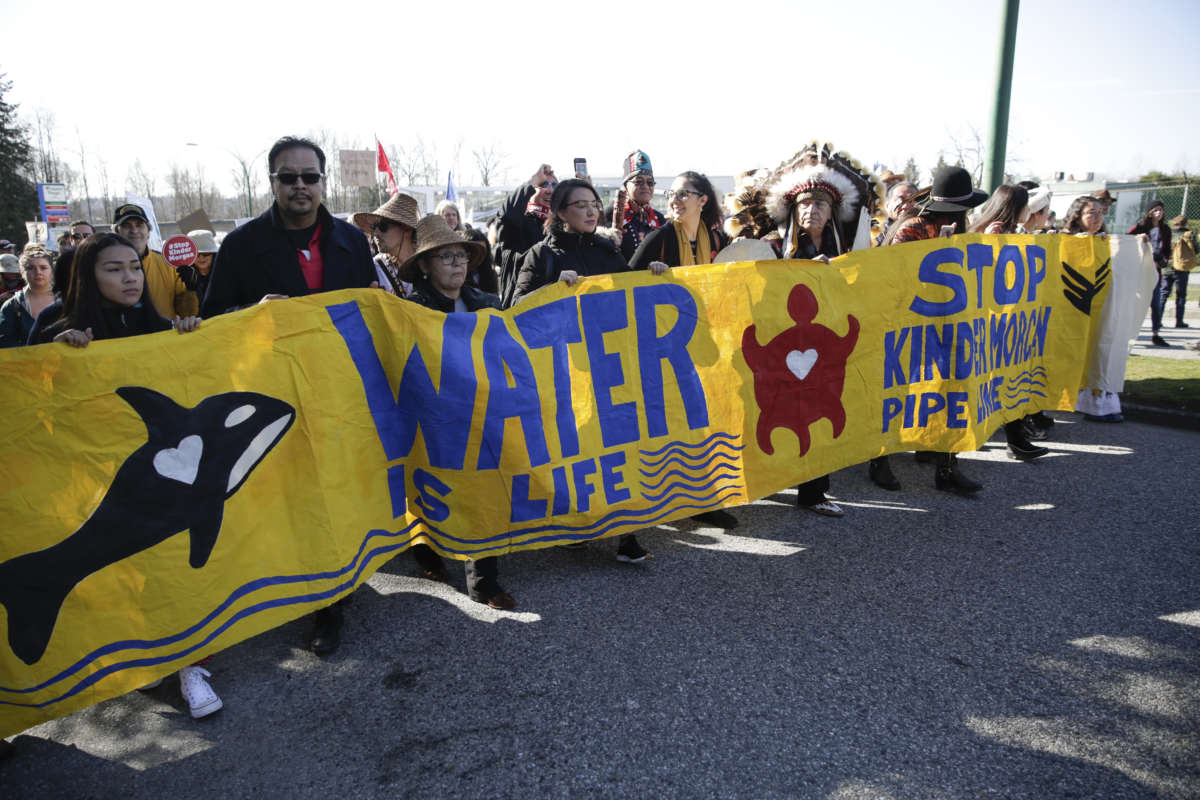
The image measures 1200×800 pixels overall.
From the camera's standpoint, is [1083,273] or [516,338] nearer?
[516,338]

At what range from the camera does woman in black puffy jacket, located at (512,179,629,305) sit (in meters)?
4.04

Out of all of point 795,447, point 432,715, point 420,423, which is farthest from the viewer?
point 795,447

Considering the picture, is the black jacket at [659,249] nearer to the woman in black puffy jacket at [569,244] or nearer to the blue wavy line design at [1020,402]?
the woman in black puffy jacket at [569,244]

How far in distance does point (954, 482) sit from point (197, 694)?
4.46m

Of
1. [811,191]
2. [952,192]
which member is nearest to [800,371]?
[811,191]

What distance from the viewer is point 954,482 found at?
4.70 metres

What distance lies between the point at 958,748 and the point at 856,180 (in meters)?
3.61

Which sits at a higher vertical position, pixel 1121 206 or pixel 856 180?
pixel 1121 206

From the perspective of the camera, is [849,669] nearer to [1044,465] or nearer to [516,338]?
[516,338]

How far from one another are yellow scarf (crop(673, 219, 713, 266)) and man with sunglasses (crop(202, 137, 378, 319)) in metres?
2.07

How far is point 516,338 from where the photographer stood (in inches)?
135

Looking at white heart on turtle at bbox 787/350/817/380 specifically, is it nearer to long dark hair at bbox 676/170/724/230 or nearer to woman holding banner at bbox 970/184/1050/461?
long dark hair at bbox 676/170/724/230

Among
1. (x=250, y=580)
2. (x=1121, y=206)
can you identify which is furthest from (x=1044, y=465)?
(x=1121, y=206)

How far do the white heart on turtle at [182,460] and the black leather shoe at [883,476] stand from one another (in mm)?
4173
